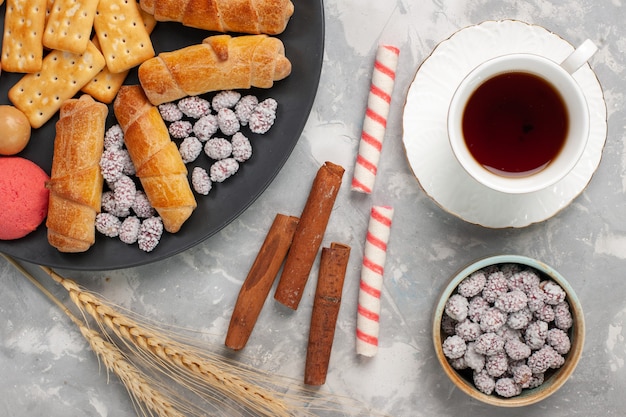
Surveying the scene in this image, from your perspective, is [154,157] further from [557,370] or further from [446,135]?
[557,370]

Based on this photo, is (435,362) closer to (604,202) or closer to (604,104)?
(604,202)

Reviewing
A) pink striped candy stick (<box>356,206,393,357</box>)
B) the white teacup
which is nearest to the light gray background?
pink striped candy stick (<box>356,206,393,357</box>)

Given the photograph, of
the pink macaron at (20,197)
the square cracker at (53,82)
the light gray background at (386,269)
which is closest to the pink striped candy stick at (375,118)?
the light gray background at (386,269)

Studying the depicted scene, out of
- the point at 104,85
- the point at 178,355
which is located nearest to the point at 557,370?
the point at 178,355

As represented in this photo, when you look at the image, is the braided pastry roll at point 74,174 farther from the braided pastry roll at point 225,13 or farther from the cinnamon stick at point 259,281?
the cinnamon stick at point 259,281

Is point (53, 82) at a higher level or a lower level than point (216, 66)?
lower

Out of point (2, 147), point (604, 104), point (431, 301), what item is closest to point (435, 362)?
point (431, 301)
